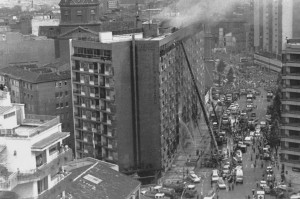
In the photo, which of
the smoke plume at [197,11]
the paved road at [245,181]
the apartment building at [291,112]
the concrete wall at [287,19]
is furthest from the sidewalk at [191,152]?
the concrete wall at [287,19]

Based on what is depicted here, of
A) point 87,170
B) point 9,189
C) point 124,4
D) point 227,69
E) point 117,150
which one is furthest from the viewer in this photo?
point 124,4

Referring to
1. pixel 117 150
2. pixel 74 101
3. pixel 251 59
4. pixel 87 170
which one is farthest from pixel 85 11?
pixel 251 59

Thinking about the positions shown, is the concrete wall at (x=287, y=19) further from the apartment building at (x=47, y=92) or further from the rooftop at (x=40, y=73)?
the apartment building at (x=47, y=92)

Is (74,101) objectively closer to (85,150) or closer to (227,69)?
(85,150)

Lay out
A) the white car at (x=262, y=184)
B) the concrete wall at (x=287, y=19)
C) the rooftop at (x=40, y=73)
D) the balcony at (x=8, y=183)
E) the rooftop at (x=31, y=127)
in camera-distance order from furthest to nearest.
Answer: the concrete wall at (x=287, y=19)
the rooftop at (x=40, y=73)
the white car at (x=262, y=184)
the rooftop at (x=31, y=127)
the balcony at (x=8, y=183)

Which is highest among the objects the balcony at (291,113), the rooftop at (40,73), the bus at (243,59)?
the rooftop at (40,73)

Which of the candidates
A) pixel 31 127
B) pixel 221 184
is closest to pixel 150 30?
pixel 221 184

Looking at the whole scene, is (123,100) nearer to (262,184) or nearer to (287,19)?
(262,184)
